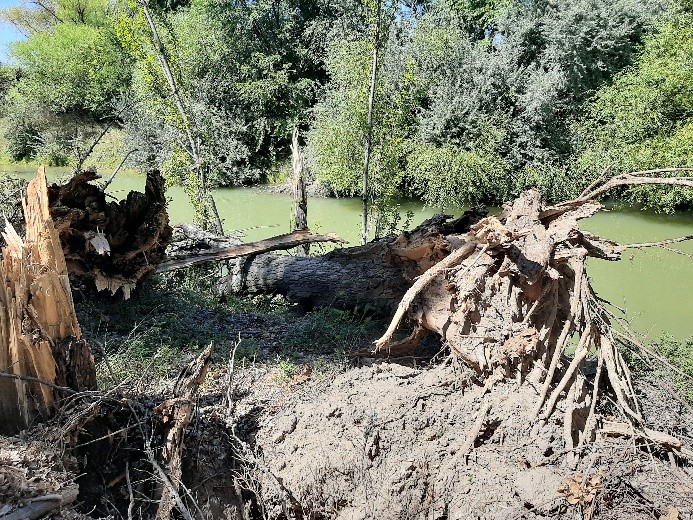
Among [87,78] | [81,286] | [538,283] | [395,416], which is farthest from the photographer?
[87,78]

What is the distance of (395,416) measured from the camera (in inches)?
142

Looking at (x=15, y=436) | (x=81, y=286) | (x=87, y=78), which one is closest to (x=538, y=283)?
(x=15, y=436)

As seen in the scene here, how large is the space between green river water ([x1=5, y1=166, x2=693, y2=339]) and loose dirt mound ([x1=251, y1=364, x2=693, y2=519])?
273 centimetres

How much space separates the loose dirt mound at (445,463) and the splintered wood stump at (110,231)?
2604 millimetres

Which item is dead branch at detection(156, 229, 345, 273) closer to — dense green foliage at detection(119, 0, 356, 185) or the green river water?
the green river water

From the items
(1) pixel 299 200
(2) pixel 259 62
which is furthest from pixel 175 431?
(2) pixel 259 62

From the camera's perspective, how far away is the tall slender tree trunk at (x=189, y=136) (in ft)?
25.4

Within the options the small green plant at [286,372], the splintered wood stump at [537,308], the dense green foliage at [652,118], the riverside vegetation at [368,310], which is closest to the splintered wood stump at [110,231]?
the riverside vegetation at [368,310]

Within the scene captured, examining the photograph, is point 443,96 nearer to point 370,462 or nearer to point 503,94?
point 503,94

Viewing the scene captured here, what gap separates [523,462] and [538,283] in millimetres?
1236

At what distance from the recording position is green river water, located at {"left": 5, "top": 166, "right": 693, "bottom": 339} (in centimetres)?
894

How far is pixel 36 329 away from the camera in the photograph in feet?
10.2

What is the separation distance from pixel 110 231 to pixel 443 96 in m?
12.4

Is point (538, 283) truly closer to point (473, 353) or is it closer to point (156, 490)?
point (473, 353)
